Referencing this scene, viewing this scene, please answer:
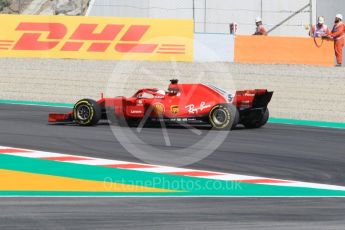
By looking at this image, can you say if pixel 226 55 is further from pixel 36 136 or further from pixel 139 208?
pixel 139 208

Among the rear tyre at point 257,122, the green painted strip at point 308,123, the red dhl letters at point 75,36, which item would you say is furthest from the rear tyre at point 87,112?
the red dhl letters at point 75,36

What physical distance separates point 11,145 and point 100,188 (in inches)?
178

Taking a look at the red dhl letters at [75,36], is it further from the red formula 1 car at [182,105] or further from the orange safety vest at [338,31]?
the red formula 1 car at [182,105]

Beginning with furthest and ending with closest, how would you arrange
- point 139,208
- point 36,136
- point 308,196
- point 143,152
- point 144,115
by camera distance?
point 144,115
point 36,136
point 143,152
point 308,196
point 139,208

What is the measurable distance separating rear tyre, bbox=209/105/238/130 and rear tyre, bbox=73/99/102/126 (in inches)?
92.6

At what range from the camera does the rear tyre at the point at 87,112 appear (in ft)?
59.9

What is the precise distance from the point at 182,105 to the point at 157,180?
5.83 metres

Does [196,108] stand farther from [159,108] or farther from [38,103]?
[38,103]

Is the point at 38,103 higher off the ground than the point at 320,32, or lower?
lower

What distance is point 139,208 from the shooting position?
32.4ft

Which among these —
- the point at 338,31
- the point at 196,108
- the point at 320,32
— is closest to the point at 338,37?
the point at 338,31

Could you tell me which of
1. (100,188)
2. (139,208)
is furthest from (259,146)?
(139,208)

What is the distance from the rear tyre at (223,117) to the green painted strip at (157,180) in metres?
4.76

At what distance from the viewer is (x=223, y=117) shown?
698 inches
